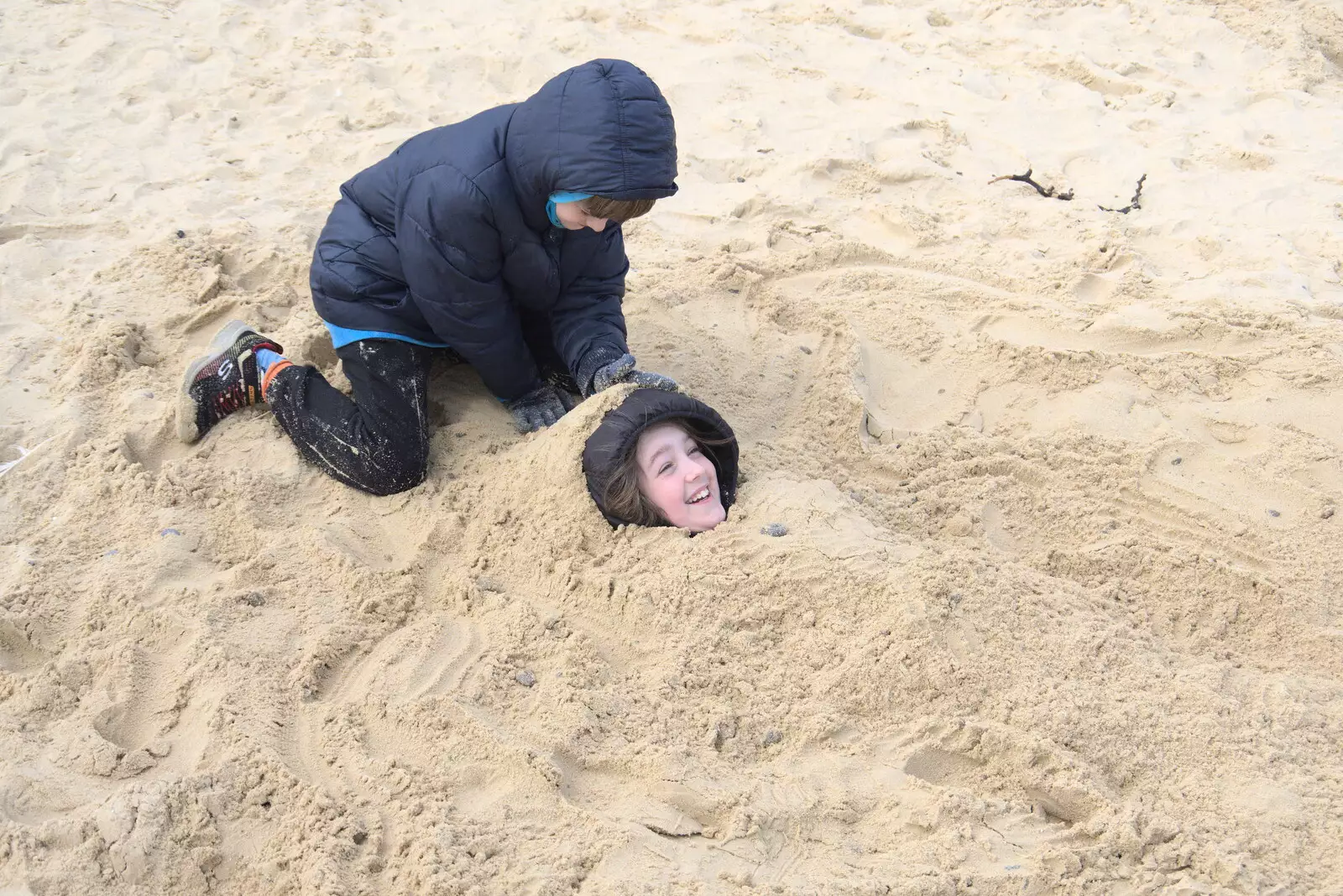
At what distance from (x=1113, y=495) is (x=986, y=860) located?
50.6 inches

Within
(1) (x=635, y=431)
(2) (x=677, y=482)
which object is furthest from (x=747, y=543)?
(1) (x=635, y=431)

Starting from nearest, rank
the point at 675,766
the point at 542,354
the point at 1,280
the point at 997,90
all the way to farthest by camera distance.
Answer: the point at 675,766 < the point at 542,354 < the point at 1,280 < the point at 997,90

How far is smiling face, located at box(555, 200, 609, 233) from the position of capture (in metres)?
2.47

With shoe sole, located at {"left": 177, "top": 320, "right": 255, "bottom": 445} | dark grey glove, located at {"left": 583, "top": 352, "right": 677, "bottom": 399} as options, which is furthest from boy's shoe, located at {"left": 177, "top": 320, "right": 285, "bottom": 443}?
dark grey glove, located at {"left": 583, "top": 352, "right": 677, "bottom": 399}

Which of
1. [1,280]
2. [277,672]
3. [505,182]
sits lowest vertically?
[277,672]

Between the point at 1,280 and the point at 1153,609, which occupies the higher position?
the point at 1,280

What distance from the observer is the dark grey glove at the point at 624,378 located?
2.80 meters

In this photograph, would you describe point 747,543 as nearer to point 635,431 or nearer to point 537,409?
point 635,431

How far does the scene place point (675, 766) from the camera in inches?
78.9

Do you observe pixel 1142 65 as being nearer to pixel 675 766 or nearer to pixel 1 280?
pixel 675 766

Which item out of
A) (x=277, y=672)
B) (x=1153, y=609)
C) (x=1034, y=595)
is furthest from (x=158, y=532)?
(x=1153, y=609)

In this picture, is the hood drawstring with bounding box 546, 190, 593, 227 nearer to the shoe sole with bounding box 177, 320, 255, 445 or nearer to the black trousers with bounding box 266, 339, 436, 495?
the black trousers with bounding box 266, 339, 436, 495

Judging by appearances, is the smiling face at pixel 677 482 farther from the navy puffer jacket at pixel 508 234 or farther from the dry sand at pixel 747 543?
the navy puffer jacket at pixel 508 234

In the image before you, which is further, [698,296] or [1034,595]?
[698,296]
